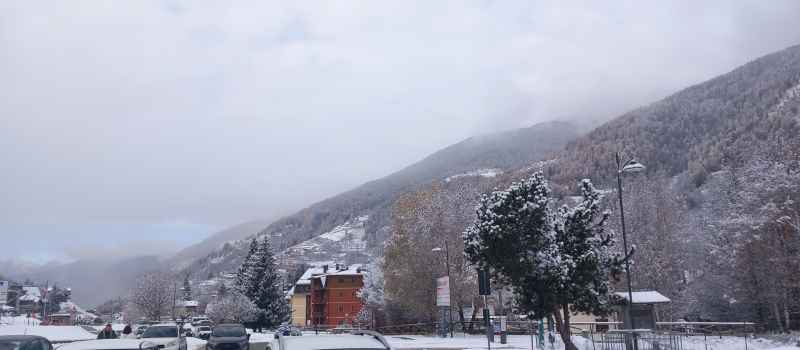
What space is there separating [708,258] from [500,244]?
29773 mm

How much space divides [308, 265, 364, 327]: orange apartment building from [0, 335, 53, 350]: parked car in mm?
84927

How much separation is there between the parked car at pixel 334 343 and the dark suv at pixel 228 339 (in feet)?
60.3

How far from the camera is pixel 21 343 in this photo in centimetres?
1242

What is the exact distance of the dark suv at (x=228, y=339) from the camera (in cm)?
2419

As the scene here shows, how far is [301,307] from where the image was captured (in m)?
115

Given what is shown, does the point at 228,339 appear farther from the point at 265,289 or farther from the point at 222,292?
the point at 222,292

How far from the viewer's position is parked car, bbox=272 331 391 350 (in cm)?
629

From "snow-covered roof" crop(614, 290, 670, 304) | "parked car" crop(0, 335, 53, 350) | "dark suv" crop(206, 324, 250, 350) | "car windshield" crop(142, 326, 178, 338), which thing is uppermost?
"snow-covered roof" crop(614, 290, 670, 304)

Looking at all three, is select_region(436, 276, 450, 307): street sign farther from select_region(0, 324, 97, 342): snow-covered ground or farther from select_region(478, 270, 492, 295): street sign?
select_region(0, 324, 97, 342): snow-covered ground

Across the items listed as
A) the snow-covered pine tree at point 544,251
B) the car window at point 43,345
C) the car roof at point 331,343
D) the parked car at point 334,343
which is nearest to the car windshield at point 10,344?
the car window at point 43,345

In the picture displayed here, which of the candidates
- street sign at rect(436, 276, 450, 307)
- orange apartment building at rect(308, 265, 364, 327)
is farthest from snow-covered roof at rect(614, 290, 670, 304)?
orange apartment building at rect(308, 265, 364, 327)

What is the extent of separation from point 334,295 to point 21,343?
88492 mm

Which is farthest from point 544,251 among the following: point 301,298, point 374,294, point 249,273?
point 301,298

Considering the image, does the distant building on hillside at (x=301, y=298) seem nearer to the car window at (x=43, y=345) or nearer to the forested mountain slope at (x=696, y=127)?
the forested mountain slope at (x=696, y=127)
